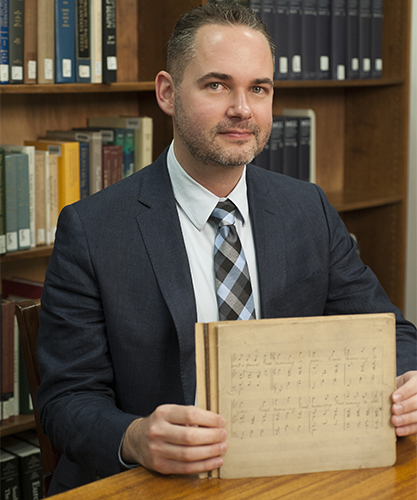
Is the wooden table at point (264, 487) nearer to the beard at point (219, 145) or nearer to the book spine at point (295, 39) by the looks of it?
the beard at point (219, 145)

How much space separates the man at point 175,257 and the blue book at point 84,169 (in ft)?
2.22

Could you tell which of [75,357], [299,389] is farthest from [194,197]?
[299,389]

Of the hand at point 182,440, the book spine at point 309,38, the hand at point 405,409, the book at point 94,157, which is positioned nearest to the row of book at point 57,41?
the book at point 94,157

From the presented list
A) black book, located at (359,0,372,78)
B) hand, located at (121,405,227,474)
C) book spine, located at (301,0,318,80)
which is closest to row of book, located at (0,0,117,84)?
book spine, located at (301,0,318,80)

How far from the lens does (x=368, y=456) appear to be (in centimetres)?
95

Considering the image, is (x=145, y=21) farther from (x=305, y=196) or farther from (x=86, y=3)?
(x=305, y=196)

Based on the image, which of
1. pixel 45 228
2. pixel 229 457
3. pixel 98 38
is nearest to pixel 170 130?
pixel 98 38

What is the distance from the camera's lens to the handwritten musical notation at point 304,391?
2.94 ft

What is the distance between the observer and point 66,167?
2012 mm

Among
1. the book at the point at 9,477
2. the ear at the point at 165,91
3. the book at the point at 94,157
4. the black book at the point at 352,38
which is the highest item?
the black book at the point at 352,38

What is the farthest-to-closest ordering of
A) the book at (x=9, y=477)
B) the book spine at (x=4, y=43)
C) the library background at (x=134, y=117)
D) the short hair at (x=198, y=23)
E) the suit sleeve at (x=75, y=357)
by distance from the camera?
the book at (x=9, y=477), the library background at (x=134, y=117), the book spine at (x=4, y=43), the short hair at (x=198, y=23), the suit sleeve at (x=75, y=357)

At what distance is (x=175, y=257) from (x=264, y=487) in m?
0.52

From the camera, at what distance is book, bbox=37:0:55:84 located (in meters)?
1.88

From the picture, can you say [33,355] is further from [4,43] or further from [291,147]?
[291,147]
